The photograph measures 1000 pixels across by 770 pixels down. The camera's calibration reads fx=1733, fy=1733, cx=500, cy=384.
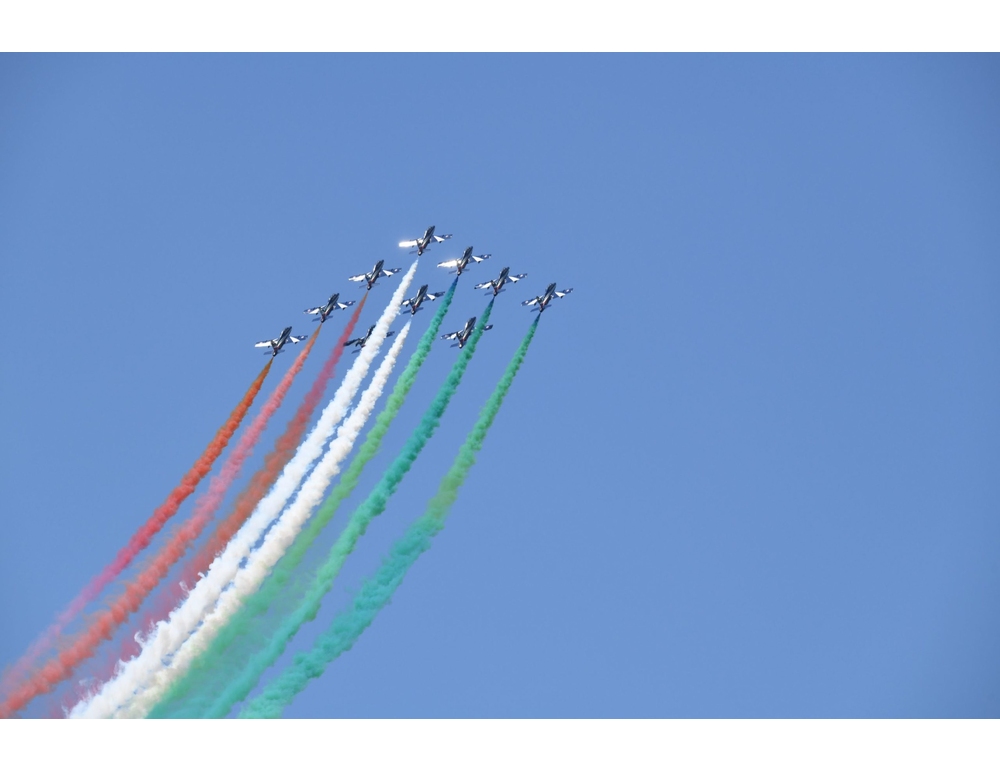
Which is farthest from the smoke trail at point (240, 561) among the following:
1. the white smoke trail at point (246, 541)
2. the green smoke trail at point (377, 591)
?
the green smoke trail at point (377, 591)

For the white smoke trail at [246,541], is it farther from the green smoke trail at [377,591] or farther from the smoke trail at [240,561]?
the green smoke trail at [377,591]

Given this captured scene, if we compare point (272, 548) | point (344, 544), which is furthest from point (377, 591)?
point (272, 548)

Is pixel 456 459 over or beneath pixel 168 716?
over

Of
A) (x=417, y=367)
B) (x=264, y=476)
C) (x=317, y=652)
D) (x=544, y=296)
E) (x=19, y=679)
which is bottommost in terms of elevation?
(x=19, y=679)

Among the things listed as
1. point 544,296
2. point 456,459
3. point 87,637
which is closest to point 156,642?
point 87,637

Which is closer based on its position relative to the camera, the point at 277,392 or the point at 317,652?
the point at 317,652

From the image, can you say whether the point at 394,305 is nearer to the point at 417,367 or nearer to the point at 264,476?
the point at 417,367

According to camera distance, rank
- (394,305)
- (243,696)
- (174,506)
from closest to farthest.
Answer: (243,696) < (174,506) < (394,305)

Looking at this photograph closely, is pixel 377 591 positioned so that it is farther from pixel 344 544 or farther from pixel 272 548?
pixel 272 548
